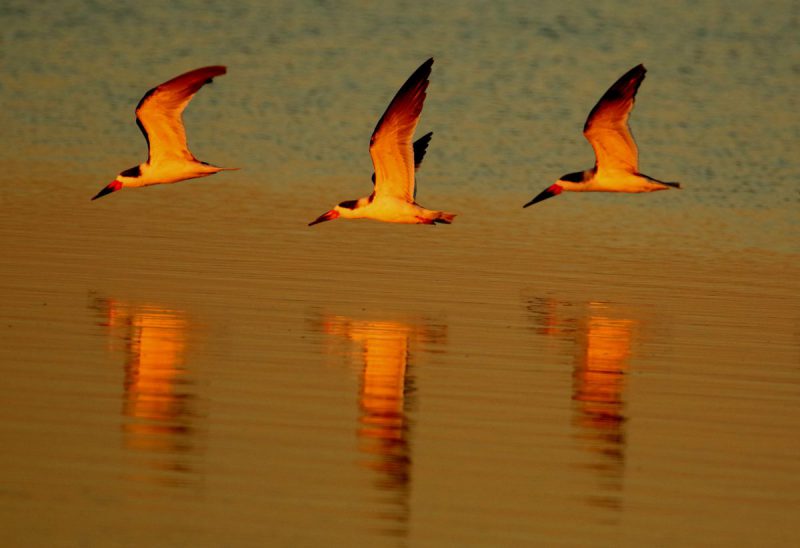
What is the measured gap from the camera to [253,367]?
501 inches

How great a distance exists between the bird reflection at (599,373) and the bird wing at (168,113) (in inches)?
160

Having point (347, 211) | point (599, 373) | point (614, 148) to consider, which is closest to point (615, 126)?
point (614, 148)

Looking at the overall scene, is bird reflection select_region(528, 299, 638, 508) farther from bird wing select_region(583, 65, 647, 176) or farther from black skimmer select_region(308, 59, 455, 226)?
bird wing select_region(583, 65, 647, 176)

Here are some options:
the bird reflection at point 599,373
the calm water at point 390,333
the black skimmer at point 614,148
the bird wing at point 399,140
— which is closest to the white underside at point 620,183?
the black skimmer at point 614,148

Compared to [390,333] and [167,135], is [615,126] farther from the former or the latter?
[390,333]

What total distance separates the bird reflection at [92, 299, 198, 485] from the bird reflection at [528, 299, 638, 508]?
7.99ft

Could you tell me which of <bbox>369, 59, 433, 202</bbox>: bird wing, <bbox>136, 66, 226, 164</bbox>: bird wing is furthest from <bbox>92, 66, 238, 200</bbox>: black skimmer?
<bbox>369, 59, 433, 202</bbox>: bird wing

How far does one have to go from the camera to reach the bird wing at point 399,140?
1645cm

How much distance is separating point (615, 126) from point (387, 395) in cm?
673

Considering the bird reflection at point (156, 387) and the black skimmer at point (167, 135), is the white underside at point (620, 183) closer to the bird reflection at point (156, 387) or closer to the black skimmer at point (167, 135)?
the black skimmer at point (167, 135)

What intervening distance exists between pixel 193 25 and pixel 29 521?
31.3m

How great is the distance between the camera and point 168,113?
1775cm

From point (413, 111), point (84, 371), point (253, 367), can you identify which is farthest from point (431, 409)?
point (413, 111)

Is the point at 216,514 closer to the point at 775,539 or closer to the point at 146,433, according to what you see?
the point at 146,433
